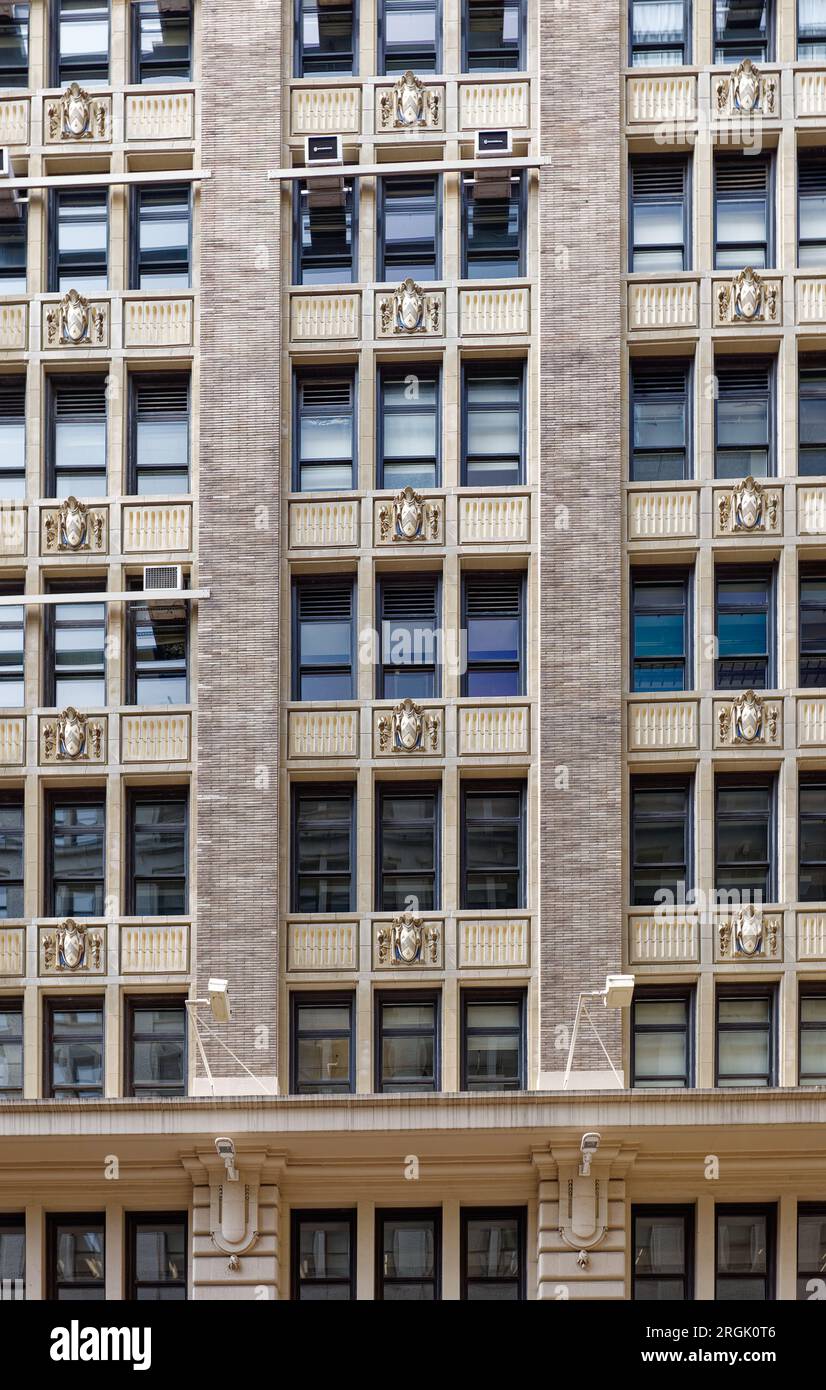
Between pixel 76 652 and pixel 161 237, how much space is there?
6.16 meters

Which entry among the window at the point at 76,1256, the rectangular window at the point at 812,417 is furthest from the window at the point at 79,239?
the window at the point at 76,1256

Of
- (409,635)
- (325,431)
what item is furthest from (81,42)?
(409,635)

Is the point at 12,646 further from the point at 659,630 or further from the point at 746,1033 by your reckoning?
the point at 746,1033

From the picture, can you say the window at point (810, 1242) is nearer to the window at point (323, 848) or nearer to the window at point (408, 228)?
the window at point (323, 848)

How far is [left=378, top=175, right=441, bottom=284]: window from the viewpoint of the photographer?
28.1 metres

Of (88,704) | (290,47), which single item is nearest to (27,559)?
(88,704)

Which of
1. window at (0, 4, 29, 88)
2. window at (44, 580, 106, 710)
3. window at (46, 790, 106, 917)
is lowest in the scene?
window at (46, 790, 106, 917)

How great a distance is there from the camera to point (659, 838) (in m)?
26.7

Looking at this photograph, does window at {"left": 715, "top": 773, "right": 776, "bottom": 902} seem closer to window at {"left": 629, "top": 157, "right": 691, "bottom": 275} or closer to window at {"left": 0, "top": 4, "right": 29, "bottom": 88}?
window at {"left": 629, "top": 157, "right": 691, "bottom": 275}

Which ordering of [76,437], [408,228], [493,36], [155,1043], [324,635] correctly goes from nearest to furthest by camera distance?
1. [155,1043]
2. [324,635]
3. [76,437]
4. [408,228]
5. [493,36]

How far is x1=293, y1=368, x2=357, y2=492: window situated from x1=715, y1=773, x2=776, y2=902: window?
22.4ft

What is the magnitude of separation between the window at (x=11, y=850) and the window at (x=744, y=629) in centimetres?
974

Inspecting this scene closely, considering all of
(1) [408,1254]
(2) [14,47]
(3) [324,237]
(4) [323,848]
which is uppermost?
(2) [14,47]

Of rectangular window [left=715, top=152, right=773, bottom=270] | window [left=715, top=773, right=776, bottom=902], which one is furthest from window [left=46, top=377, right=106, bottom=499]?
window [left=715, top=773, right=776, bottom=902]
